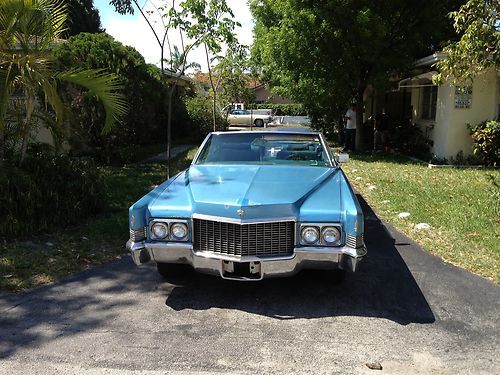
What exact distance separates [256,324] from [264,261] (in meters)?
0.49

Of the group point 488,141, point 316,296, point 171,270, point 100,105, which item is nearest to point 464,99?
point 488,141

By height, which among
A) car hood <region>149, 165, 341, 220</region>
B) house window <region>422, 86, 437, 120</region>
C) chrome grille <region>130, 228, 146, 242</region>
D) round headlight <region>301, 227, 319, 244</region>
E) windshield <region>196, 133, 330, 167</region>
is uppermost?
house window <region>422, 86, 437, 120</region>

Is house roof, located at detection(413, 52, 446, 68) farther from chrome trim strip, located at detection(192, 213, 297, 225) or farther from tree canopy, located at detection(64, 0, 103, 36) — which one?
tree canopy, located at detection(64, 0, 103, 36)

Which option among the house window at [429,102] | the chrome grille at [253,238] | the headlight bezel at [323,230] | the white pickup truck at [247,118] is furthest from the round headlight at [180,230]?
the white pickup truck at [247,118]

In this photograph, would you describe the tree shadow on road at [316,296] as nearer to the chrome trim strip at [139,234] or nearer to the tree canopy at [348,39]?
the chrome trim strip at [139,234]

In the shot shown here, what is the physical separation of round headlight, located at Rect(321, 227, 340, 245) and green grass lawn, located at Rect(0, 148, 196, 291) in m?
2.73

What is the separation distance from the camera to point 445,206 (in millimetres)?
7555

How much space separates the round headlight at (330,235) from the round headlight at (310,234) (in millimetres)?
56

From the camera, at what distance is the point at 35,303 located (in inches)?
166

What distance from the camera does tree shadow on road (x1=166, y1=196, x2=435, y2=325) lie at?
4035 millimetres

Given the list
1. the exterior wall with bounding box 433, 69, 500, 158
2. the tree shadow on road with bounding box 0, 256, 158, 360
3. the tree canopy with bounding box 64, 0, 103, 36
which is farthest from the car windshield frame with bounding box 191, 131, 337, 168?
the tree canopy with bounding box 64, 0, 103, 36

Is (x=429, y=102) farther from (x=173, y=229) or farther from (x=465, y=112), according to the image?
(x=173, y=229)

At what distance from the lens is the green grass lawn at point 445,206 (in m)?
5.54

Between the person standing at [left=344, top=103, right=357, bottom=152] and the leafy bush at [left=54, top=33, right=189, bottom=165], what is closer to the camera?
the leafy bush at [left=54, top=33, right=189, bottom=165]
